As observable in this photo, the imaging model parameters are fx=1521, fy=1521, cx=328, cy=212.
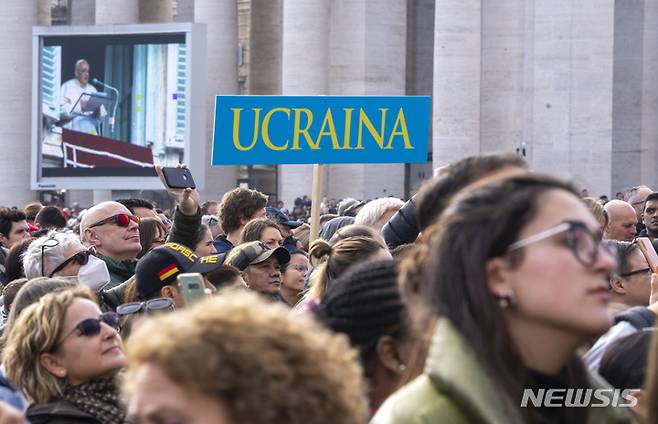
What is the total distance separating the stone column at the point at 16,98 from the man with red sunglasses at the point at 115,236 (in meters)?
37.8

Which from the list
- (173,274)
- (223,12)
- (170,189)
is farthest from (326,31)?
(173,274)

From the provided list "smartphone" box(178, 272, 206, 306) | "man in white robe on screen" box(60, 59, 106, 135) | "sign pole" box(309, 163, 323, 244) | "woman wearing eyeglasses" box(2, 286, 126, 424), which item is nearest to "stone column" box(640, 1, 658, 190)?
"man in white robe on screen" box(60, 59, 106, 135)

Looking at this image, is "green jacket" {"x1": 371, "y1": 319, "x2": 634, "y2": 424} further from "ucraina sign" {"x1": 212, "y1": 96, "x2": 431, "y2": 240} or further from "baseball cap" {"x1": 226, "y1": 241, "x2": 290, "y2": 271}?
"ucraina sign" {"x1": 212, "y1": 96, "x2": 431, "y2": 240}

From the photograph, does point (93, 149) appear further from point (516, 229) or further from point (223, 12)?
point (516, 229)

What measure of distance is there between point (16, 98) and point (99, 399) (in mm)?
44213

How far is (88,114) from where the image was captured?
4497 centimetres

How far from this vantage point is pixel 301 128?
46.2 feet

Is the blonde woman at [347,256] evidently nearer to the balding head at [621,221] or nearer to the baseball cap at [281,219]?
the balding head at [621,221]

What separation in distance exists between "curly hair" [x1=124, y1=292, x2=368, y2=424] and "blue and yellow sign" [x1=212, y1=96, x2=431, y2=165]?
9.79 m

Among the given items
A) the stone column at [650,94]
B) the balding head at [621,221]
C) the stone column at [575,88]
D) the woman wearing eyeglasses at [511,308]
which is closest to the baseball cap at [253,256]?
the balding head at [621,221]

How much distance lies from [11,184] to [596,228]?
1829 inches

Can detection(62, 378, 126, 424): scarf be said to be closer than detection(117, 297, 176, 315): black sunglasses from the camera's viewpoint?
Yes

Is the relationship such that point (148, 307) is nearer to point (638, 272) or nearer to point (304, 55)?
point (638, 272)

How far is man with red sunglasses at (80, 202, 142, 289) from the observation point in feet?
40.5
